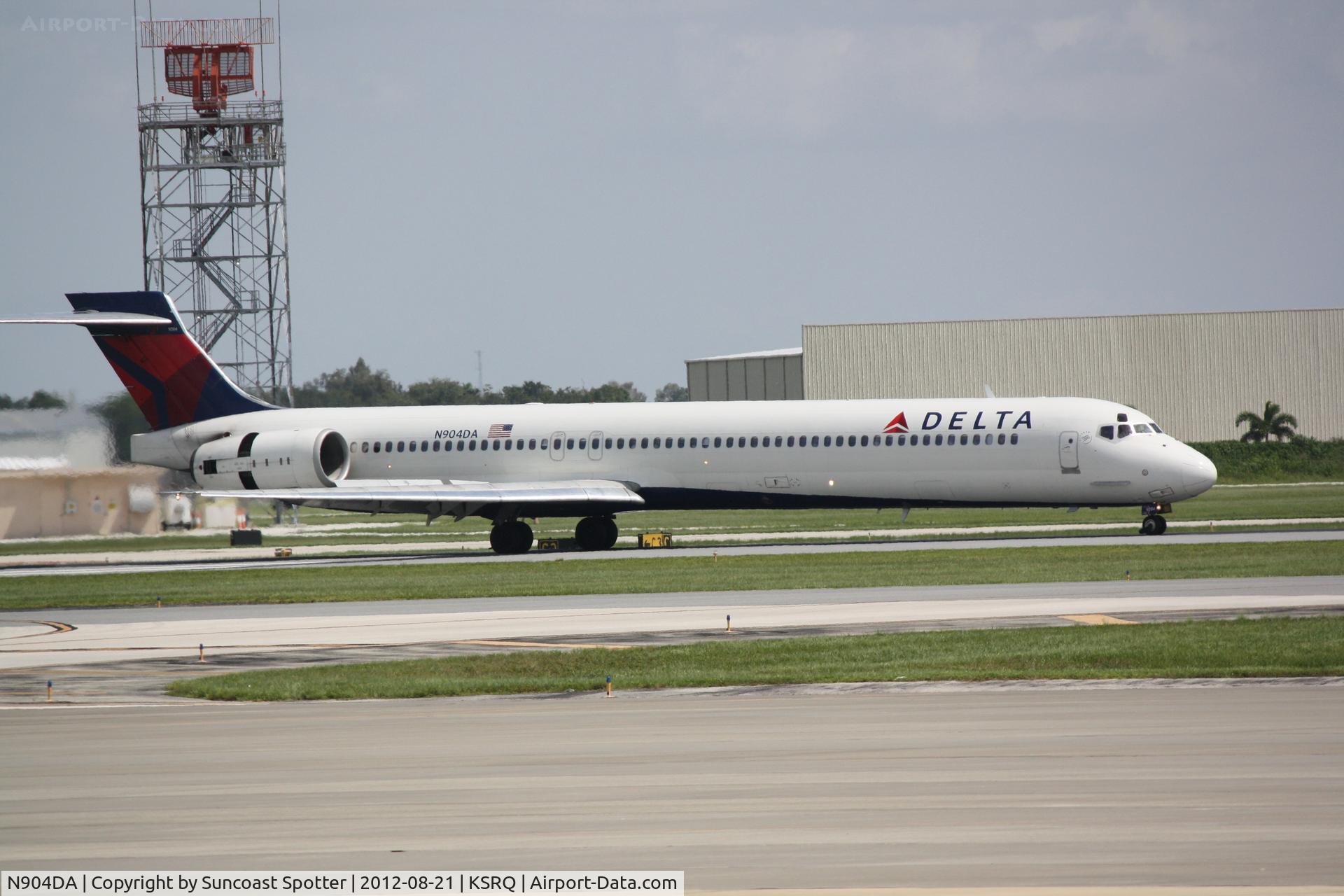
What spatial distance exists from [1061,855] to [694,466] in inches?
1313

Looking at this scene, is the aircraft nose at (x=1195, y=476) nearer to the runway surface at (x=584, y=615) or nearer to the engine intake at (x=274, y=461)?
the runway surface at (x=584, y=615)

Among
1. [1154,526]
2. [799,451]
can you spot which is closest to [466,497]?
[799,451]

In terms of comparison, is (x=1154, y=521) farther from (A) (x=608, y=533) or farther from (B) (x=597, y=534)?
(B) (x=597, y=534)

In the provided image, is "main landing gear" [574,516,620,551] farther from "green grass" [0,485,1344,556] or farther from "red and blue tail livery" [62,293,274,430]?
"red and blue tail livery" [62,293,274,430]

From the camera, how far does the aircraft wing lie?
1651 inches

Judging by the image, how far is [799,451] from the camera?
4150 centimetres

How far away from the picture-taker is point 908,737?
44.0 ft

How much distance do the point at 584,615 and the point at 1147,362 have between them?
2646 inches

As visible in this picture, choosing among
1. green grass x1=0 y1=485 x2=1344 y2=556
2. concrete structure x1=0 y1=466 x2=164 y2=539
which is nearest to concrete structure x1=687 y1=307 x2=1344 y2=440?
green grass x1=0 y1=485 x2=1344 y2=556

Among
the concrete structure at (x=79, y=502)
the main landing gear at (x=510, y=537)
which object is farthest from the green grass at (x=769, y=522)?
the main landing gear at (x=510, y=537)

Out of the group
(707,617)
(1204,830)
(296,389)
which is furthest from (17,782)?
(296,389)

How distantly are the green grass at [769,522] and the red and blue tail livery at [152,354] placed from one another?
395cm

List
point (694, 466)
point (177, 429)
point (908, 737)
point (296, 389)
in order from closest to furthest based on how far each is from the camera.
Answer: point (908, 737) → point (694, 466) → point (177, 429) → point (296, 389)

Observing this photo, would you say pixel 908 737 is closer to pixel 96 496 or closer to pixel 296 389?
pixel 96 496
